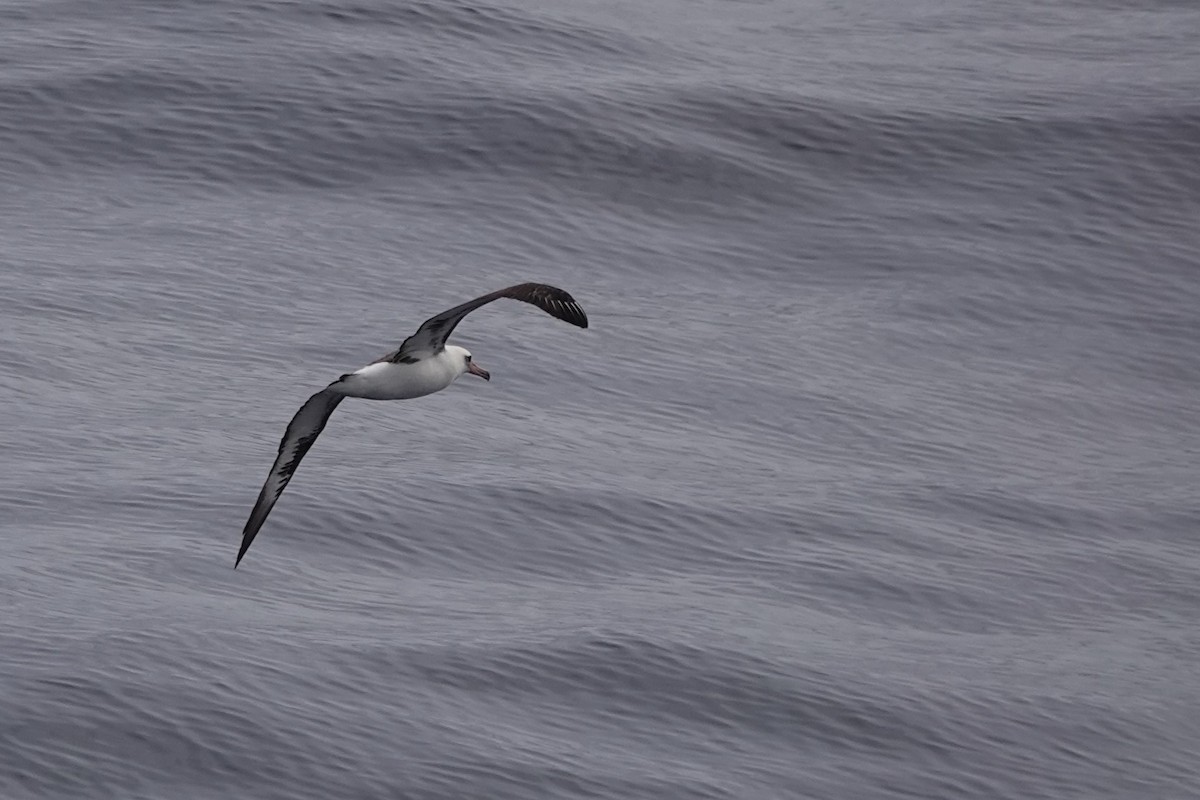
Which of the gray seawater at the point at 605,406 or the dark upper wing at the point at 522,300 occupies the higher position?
the dark upper wing at the point at 522,300

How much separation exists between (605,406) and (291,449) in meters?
27.1

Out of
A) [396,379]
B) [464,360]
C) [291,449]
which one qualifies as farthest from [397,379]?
[291,449]

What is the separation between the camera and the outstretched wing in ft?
73.8

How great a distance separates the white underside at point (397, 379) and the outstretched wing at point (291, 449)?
1.42 metres

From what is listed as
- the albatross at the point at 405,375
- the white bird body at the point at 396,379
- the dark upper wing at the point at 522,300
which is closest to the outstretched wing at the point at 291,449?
the albatross at the point at 405,375

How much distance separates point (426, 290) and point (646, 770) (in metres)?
23.6

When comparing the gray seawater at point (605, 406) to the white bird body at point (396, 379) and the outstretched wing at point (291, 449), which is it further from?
the white bird body at point (396, 379)

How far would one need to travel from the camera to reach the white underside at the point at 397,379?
68.0 ft

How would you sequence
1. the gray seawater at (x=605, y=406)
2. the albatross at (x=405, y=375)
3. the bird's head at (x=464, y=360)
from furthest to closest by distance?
1. the gray seawater at (x=605, y=406)
2. the bird's head at (x=464, y=360)
3. the albatross at (x=405, y=375)

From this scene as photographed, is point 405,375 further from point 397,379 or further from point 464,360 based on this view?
point 464,360

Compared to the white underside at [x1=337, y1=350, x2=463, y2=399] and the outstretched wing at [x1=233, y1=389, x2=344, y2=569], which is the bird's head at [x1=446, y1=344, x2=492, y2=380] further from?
the outstretched wing at [x1=233, y1=389, x2=344, y2=569]

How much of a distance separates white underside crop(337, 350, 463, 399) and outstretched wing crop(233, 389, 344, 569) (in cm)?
142

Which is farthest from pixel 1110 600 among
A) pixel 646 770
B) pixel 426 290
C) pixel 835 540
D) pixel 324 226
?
pixel 324 226

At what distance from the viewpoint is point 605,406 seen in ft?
164
